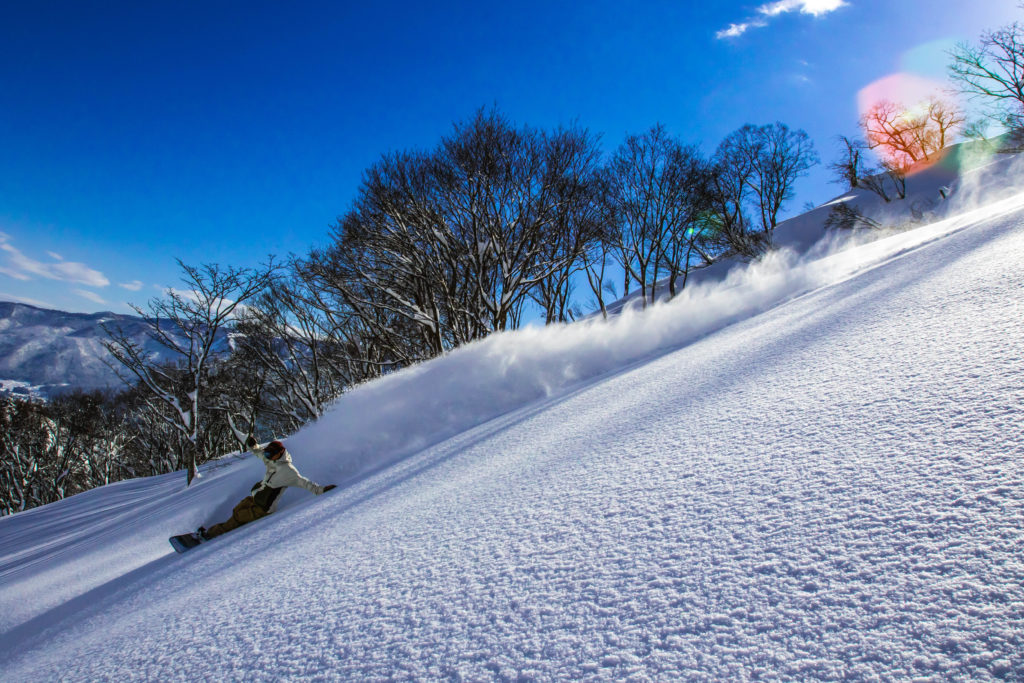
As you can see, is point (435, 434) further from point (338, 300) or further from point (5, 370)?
point (5, 370)

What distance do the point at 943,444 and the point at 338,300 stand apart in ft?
54.2

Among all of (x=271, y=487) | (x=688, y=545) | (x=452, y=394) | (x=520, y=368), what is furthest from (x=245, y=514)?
(x=688, y=545)

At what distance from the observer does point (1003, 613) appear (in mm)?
824

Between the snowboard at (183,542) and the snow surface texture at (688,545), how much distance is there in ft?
1.49

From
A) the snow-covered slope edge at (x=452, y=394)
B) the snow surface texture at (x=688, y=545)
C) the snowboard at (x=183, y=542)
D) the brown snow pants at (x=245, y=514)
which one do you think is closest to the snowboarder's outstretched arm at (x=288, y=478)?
→ the brown snow pants at (x=245, y=514)

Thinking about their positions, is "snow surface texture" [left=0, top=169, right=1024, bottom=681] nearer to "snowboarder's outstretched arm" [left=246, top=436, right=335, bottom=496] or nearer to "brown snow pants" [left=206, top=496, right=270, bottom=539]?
"brown snow pants" [left=206, top=496, right=270, bottom=539]

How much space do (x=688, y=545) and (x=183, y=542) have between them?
5.26 metres

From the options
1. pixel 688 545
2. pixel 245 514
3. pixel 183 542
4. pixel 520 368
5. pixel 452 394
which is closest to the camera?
pixel 688 545

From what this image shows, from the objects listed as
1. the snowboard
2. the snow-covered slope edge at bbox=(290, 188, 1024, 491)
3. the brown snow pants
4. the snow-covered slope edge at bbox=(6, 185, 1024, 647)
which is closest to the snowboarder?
the brown snow pants

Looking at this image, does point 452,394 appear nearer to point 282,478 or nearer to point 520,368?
point 520,368

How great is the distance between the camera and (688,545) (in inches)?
54.6

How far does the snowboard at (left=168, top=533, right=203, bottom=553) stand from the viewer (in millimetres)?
4561

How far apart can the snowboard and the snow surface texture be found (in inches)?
17.9

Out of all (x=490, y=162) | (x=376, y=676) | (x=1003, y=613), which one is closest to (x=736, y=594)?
(x=1003, y=613)
